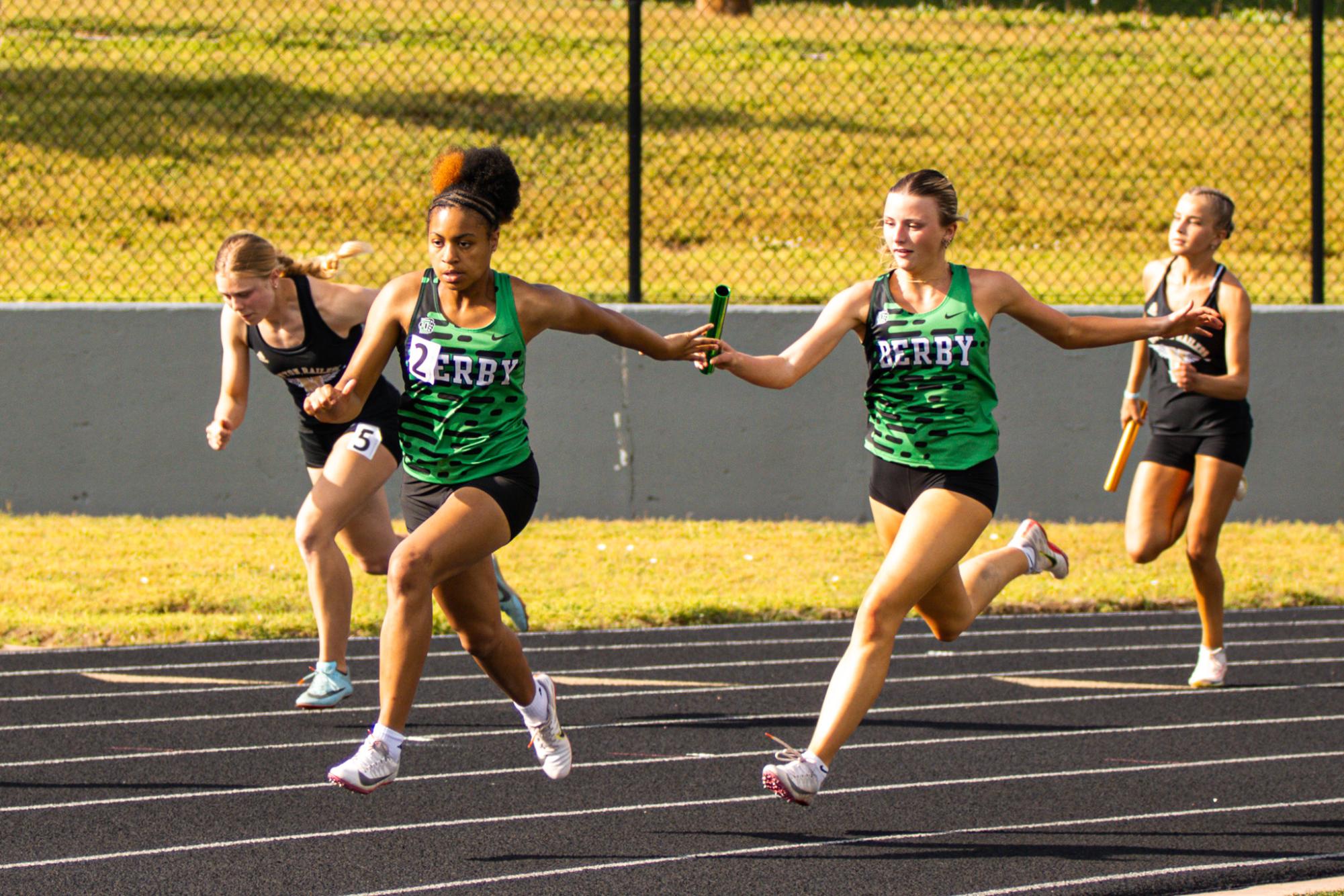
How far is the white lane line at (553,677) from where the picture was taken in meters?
6.90

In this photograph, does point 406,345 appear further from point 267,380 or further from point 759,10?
point 759,10

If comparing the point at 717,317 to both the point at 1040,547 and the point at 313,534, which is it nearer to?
the point at 1040,547

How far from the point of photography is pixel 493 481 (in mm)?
5027

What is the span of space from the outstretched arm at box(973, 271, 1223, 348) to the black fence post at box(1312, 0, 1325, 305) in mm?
5982

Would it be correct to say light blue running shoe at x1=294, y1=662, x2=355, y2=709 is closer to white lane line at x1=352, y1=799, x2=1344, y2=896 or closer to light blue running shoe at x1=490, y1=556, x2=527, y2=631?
light blue running shoe at x1=490, y1=556, x2=527, y2=631

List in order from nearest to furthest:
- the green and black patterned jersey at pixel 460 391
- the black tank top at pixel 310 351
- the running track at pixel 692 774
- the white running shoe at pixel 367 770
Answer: the white running shoe at pixel 367 770, the green and black patterned jersey at pixel 460 391, the running track at pixel 692 774, the black tank top at pixel 310 351

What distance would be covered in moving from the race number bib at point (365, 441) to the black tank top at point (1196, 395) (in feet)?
11.0

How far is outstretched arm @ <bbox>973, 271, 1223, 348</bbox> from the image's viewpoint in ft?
17.1

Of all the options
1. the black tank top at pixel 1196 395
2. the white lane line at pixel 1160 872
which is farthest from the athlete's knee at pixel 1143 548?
the white lane line at pixel 1160 872

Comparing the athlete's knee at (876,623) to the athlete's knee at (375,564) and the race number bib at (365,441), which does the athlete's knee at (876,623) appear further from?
the athlete's knee at (375,564)

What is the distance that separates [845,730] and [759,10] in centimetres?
1073

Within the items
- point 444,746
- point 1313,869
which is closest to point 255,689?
point 444,746

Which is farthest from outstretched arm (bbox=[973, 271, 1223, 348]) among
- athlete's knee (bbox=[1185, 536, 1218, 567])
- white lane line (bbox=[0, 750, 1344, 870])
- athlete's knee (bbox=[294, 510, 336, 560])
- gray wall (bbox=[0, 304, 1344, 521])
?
gray wall (bbox=[0, 304, 1344, 521])

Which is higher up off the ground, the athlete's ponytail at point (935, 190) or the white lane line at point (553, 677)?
the athlete's ponytail at point (935, 190)
